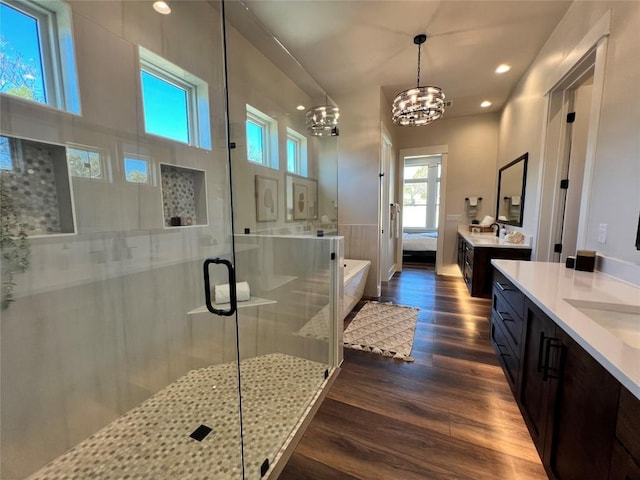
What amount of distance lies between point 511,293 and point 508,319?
220 millimetres

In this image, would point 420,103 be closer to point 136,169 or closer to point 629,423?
point 136,169

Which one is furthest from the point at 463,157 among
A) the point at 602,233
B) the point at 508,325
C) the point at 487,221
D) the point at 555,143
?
the point at 508,325

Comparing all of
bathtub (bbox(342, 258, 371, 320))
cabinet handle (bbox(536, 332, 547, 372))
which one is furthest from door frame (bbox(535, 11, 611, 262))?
bathtub (bbox(342, 258, 371, 320))

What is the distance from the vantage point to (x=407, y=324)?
9.78 feet

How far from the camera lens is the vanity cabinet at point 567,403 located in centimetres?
74

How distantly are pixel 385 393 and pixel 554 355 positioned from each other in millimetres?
1102

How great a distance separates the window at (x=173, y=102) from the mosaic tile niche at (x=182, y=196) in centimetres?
24

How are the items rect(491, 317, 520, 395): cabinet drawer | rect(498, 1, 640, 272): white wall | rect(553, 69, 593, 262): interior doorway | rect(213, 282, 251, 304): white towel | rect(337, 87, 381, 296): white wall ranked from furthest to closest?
rect(337, 87, 381, 296): white wall
rect(553, 69, 593, 262): interior doorway
rect(213, 282, 251, 304): white towel
rect(491, 317, 520, 395): cabinet drawer
rect(498, 1, 640, 272): white wall

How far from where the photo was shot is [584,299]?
4.20 ft

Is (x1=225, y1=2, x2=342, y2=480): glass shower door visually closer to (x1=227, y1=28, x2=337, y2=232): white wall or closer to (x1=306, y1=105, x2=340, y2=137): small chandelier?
(x1=227, y1=28, x2=337, y2=232): white wall

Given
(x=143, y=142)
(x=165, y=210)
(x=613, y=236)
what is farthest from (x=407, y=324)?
(x=143, y=142)

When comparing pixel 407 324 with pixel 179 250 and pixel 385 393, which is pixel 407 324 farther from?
pixel 179 250

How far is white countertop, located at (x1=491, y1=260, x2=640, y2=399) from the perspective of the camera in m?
0.75

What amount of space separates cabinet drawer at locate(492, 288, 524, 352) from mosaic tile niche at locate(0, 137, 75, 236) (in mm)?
2728
